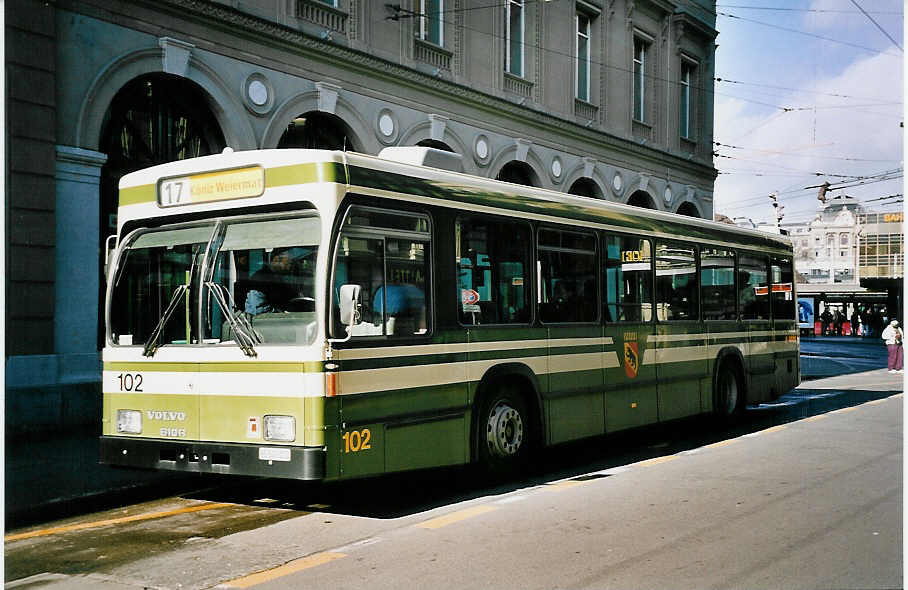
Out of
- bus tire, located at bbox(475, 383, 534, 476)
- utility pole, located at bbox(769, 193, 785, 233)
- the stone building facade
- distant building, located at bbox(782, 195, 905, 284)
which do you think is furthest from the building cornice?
utility pole, located at bbox(769, 193, 785, 233)

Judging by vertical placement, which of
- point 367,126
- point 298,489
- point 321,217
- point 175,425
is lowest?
point 298,489

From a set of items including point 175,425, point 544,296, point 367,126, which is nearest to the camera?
point 175,425

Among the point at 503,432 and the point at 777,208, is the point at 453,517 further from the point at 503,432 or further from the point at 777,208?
the point at 777,208

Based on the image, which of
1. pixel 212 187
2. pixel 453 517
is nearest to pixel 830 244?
pixel 453 517

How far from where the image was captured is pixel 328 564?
260 inches

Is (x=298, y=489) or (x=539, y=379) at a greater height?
(x=539, y=379)

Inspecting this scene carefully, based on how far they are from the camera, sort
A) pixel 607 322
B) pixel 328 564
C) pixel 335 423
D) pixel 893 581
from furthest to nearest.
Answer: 1. pixel 607 322
2. pixel 335 423
3. pixel 328 564
4. pixel 893 581

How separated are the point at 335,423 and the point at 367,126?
11.6 metres

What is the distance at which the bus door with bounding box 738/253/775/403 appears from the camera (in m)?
15.2

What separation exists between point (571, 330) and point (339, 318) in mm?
3821

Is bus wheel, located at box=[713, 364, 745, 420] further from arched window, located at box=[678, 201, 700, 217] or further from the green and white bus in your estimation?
arched window, located at box=[678, 201, 700, 217]

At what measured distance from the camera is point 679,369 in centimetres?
1318

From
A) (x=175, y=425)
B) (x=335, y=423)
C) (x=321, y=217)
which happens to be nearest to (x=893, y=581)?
(x=335, y=423)

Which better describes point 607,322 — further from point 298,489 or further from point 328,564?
point 328,564
